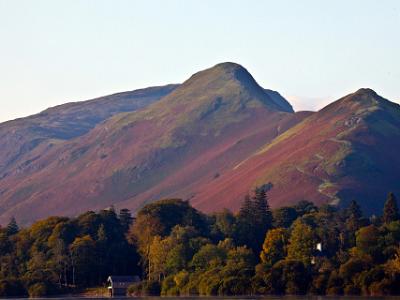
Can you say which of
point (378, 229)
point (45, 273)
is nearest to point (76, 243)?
point (45, 273)

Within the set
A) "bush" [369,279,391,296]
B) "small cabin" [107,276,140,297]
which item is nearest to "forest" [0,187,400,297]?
"bush" [369,279,391,296]

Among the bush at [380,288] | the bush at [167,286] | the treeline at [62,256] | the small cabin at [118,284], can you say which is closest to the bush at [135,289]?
the small cabin at [118,284]

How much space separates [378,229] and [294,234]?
12512mm

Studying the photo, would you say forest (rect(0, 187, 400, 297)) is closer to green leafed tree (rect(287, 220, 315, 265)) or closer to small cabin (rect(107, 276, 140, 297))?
green leafed tree (rect(287, 220, 315, 265))

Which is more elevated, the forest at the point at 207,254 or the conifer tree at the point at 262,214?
the conifer tree at the point at 262,214

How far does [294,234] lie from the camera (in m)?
152

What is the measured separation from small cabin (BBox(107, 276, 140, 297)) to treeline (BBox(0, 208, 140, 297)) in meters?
4.70

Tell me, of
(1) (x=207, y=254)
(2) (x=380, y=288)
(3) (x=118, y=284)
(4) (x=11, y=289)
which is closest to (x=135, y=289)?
(3) (x=118, y=284)

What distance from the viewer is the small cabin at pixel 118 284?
155375 millimetres

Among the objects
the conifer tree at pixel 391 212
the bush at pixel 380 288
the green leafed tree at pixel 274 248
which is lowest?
the bush at pixel 380 288

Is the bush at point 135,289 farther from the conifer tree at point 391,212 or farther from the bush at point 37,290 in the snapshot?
the conifer tree at point 391,212

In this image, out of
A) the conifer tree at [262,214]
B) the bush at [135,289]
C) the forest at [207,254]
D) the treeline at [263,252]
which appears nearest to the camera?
the treeline at [263,252]

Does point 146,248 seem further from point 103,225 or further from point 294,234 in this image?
point 294,234

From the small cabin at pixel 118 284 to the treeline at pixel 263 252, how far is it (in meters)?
2.63
